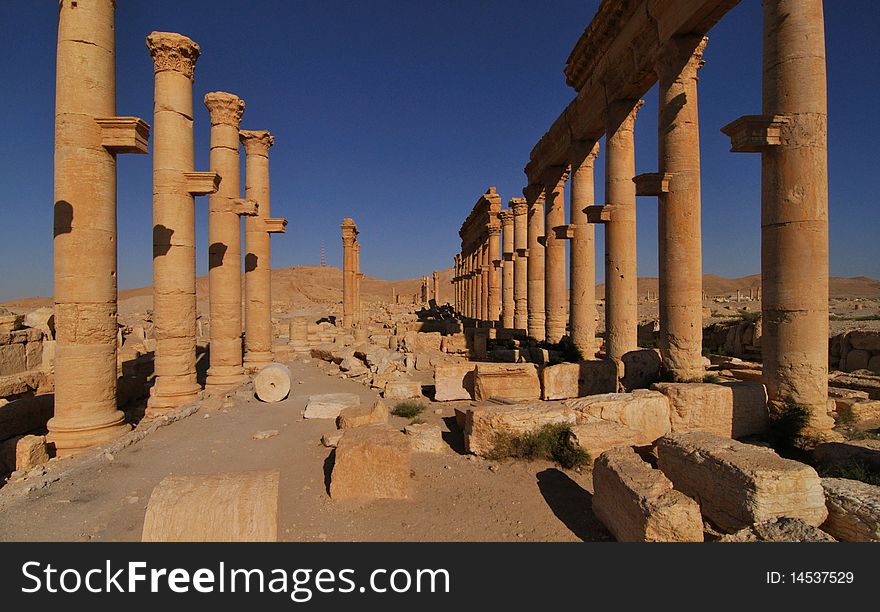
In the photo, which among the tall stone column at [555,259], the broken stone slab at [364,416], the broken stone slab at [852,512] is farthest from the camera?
the tall stone column at [555,259]

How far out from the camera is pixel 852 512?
4082 mm

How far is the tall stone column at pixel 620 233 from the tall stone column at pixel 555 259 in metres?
5.06

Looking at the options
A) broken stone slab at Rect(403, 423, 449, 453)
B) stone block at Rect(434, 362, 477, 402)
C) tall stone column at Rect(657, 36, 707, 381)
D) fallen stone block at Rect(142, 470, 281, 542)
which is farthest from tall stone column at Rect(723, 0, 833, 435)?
fallen stone block at Rect(142, 470, 281, 542)

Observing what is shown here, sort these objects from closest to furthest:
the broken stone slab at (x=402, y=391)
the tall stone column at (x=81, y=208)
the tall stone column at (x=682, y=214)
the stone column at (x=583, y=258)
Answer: the tall stone column at (x=81, y=208)
the tall stone column at (x=682, y=214)
the broken stone slab at (x=402, y=391)
the stone column at (x=583, y=258)

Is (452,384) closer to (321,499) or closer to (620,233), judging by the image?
(321,499)

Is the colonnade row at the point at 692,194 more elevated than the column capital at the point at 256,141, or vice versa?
the column capital at the point at 256,141

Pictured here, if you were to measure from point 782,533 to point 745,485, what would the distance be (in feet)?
1.85

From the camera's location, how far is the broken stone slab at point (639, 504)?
404 cm

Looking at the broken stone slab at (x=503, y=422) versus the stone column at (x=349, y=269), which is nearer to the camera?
the broken stone slab at (x=503, y=422)

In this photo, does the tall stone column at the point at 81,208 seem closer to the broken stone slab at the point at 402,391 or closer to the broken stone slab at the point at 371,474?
the broken stone slab at the point at 371,474

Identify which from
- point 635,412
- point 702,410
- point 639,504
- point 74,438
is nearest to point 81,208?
point 74,438

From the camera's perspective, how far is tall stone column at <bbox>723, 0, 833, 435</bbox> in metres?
7.19

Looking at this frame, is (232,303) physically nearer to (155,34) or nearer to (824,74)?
(155,34)

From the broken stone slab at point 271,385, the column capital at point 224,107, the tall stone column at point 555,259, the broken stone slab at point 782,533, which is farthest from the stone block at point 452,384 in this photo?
the column capital at point 224,107
